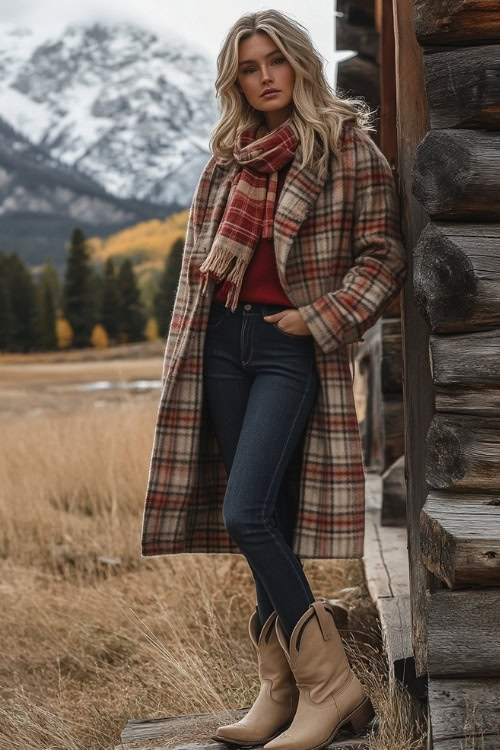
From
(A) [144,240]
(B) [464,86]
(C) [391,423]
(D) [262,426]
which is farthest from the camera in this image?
(A) [144,240]

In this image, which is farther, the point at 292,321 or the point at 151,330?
the point at 151,330

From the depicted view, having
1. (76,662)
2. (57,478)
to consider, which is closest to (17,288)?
(57,478)

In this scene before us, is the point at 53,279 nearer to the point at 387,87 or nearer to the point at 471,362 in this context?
the point at 387,87

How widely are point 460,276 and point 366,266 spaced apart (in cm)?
40

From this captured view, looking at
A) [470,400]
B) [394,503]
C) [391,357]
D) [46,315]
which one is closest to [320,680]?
[470,400]

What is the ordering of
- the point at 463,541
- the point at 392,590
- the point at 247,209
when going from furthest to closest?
the point at 392,590 < the point at 247,209 < the point at 463,541

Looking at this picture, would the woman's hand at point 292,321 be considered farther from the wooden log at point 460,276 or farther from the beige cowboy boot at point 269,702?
the beige cowboy boot at point 269,702

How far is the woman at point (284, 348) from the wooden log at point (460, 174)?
29cm

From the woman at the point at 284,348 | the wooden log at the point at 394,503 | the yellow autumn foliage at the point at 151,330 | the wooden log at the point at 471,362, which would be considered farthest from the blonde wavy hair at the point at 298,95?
the yellow autumn foliage at the point at 151,330

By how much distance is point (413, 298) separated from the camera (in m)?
2.93

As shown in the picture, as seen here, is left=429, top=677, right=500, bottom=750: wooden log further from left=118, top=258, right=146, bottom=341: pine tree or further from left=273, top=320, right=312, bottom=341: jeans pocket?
left=118, top=258, right=146, bottom=341: pine tree

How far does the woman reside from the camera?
288 cm

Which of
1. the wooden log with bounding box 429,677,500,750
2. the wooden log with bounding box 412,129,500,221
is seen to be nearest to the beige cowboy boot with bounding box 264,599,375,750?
the wooden log with bounding box 429,677,500,750

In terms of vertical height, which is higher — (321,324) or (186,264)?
(186,264)
